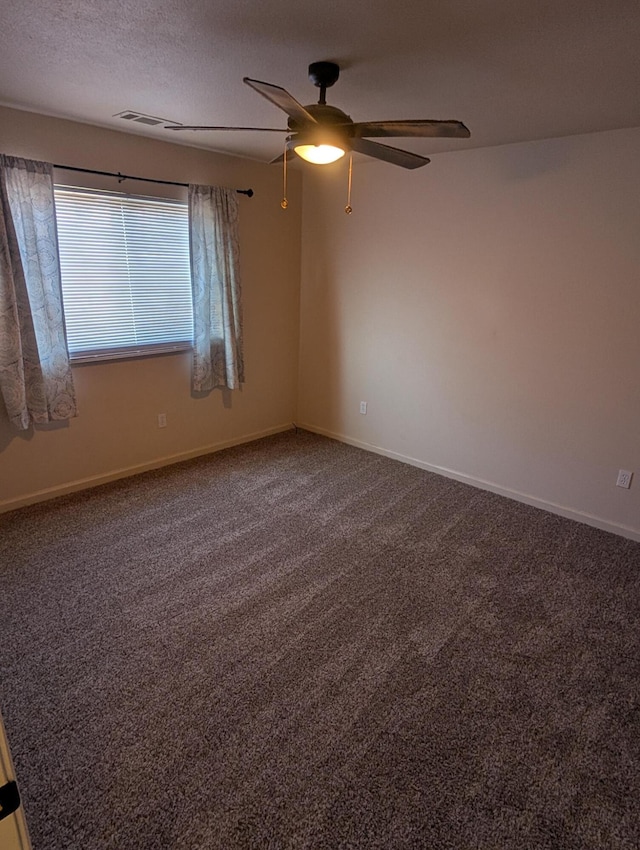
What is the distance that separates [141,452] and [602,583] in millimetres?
3325

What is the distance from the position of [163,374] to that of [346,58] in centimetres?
258

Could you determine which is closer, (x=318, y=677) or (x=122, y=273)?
(x=318, y=677)

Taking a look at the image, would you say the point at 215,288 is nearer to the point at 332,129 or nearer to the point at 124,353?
the point at 124,353

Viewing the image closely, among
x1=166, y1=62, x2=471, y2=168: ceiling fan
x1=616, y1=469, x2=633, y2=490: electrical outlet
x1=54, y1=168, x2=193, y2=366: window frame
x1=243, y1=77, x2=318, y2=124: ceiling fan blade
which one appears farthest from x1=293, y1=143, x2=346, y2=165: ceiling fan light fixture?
x1=616, y1=469, x2=633, y2=490: electrical outlet

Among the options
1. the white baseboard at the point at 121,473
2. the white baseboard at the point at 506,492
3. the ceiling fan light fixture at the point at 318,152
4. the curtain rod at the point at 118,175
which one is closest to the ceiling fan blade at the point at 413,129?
the ceiling fan light fixture at the point at 318,152

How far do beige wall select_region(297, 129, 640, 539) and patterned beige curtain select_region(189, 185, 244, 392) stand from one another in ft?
2.91

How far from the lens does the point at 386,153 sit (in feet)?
6.90

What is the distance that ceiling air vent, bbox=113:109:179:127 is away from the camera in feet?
8.97

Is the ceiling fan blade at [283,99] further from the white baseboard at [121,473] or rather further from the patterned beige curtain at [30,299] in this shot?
the white baseboard at [121,473]

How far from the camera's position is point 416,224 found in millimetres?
3650

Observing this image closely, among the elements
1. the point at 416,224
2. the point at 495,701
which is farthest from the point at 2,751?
the point at 416,224

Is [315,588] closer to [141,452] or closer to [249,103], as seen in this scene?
[141,452]

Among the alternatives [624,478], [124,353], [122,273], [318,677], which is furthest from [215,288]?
[624,478]

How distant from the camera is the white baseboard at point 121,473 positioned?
324 centimetres
